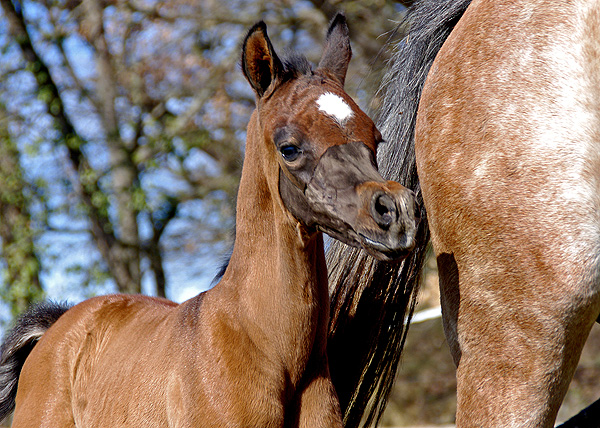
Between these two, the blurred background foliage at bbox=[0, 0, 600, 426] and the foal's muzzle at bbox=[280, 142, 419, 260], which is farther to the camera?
the blurred background foliage at bbox=[0, 0, 600, 426]

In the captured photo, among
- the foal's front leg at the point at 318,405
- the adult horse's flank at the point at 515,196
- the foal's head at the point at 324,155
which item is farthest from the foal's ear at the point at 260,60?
the foal's front leg at the point at 318,405

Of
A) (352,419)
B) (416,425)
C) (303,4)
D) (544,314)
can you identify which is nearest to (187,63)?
(303,4)

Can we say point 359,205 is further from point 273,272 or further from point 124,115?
point 124,115

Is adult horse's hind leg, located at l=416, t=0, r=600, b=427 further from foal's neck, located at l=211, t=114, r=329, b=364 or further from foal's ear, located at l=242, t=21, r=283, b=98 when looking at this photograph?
foal's ear, located at l=242, t=21, r=283, b=98

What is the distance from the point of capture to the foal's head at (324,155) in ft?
6.77

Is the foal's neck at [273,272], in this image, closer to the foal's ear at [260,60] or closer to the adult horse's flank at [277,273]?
the adult horse's flank at [277,273]

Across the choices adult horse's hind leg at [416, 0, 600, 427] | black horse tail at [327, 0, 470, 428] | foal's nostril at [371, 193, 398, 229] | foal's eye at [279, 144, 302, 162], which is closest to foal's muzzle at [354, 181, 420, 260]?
foal's nostril at [371, 193, 398, 229]

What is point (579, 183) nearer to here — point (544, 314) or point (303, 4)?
point (544, 314)

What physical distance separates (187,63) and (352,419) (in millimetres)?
10759

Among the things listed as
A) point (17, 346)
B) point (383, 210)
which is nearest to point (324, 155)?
point (383, 210)

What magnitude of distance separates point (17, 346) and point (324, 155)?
7.48 feet

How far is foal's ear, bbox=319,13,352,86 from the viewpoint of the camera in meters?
2.66

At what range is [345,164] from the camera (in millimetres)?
2186

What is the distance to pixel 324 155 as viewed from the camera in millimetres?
2223
